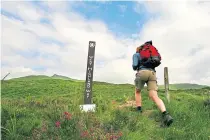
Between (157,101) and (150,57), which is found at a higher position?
(150,57)

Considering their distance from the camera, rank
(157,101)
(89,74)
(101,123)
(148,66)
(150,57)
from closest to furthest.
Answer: (101,123), (157,101), (150,57), (148,66), (89,74)

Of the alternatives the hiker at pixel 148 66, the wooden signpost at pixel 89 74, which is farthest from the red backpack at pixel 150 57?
the wooden signpost at pixel 89 74

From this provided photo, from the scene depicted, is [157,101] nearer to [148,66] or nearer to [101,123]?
[148,66]

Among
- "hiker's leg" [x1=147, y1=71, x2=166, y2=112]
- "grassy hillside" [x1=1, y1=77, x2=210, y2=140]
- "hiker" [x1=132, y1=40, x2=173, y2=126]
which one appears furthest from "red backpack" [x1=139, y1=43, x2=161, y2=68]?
"grassy hillside" [x1=1, y1=77, x2=210, y2=140]

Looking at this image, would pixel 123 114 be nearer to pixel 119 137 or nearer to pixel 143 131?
pixel 143 131

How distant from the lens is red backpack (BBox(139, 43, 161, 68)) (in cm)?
1001

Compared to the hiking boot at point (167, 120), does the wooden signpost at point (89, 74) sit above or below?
above

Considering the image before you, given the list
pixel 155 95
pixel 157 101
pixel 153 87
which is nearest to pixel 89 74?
pixel 153 87

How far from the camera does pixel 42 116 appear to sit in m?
9.16

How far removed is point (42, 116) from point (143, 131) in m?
2.89

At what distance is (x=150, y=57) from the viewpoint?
1003 cm

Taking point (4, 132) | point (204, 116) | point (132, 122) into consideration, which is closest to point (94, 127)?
point (132, 122)

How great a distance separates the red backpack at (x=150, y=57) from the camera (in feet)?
32.8

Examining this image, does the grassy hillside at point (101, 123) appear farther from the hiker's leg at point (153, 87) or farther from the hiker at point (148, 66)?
the hiker at point (148, 66)
